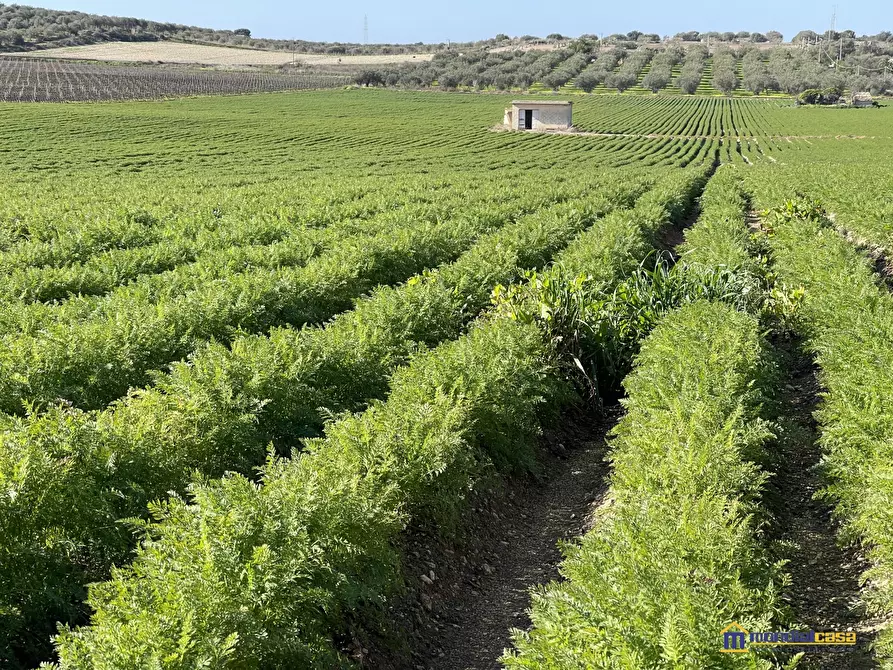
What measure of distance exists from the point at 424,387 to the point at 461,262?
230 inches

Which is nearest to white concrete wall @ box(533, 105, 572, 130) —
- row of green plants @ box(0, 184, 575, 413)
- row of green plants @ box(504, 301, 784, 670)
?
row of green plants @ box(0, 184, 575, 413)

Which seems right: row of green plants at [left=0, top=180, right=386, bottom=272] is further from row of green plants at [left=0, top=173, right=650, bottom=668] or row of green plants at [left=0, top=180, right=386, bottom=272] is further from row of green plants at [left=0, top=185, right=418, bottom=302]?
row of green plants at [left=0, top=173, right=650, bottom=668]

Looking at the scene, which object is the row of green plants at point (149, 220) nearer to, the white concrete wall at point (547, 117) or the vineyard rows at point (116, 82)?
the white concrete wall at point (547, 117)

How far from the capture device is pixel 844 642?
456 centimetres

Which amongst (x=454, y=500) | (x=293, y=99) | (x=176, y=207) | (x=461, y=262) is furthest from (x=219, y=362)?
(x=293, y=99)

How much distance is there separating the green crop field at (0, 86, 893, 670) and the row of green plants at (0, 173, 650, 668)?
25mm

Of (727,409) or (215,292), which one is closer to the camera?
(727,409)

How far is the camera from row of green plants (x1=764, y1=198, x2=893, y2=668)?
5129 mm

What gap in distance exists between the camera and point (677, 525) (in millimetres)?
4766

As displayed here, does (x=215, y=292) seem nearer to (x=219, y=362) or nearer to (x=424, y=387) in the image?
(x=219, y=362)

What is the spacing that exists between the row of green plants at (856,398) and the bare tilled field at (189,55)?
147895 mm

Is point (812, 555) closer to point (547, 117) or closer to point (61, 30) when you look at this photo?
point (547, 117)

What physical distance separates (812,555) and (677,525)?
1840 mm

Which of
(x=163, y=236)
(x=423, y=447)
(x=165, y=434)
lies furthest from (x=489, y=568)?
(x=163, y=236)
